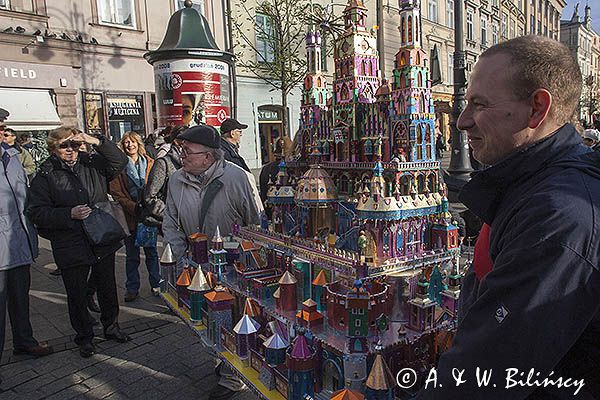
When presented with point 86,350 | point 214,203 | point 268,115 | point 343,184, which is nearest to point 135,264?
point 86,350

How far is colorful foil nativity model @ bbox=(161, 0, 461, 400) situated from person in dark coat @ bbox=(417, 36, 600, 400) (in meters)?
0.89

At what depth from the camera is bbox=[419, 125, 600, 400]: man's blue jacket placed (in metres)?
0.98

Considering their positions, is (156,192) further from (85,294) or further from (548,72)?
(548,72)

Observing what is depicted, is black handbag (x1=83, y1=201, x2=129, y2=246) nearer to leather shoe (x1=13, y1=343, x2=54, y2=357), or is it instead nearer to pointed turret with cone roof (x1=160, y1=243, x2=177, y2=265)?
pointed turret with cone roof (x1=160, y1=243, x2=177, y2=265)

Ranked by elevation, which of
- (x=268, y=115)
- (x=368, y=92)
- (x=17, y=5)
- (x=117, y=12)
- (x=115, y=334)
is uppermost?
(x=117, y=12)

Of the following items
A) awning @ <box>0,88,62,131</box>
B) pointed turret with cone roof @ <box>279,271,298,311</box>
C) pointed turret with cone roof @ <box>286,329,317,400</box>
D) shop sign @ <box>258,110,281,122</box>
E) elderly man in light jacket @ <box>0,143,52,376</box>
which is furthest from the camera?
shop sign @ <box>258,110,281,122</box>

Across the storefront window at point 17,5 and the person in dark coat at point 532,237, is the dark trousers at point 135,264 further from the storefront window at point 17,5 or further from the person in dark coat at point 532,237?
the storefront window at point 17,5

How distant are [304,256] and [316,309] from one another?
0.40 metres

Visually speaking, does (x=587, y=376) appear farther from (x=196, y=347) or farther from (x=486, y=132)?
(x=196, y=347)

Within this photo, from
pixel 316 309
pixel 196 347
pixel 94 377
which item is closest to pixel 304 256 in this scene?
pixel 316 309

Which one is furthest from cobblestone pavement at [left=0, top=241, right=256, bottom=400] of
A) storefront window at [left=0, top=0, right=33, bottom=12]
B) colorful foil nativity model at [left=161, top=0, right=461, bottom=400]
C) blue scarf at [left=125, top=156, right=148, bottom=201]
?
storefront window at [left=0, top=0, right=33, bottom=12]

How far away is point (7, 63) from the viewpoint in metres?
11.3

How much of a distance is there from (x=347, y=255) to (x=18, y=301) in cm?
328

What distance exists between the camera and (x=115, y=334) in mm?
4348
